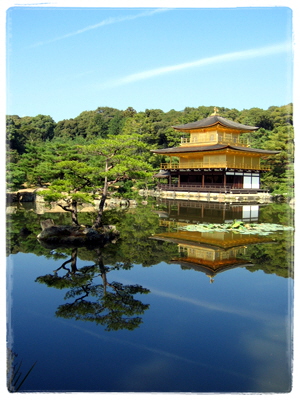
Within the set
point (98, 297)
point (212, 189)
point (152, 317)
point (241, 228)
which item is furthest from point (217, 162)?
point (152, 317)

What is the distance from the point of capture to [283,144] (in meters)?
32.4

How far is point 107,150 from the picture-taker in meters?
12.5

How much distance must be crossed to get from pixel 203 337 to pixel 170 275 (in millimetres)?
3155

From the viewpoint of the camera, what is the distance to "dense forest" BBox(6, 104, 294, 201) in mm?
12250

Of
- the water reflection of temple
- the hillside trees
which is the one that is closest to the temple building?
the water reflection of temple

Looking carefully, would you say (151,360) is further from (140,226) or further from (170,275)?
(140,226)

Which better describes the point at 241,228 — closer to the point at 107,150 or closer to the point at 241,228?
the point at 241,228

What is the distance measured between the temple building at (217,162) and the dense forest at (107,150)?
7.37ft

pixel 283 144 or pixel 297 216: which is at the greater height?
pixel 283 144

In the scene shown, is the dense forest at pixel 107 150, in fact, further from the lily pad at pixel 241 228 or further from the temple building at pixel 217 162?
the temple building at pixel 217 162

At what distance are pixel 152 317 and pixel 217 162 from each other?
26.3 m

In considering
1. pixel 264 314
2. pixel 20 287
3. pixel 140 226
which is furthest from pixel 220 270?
pixel 140 226

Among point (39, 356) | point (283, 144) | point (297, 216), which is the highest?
point (283, 144)

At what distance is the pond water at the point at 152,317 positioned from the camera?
4.09 metres
